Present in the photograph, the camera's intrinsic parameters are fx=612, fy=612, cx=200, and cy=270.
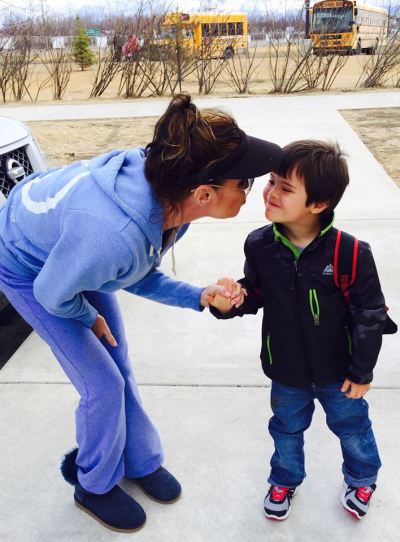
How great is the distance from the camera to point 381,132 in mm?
9250

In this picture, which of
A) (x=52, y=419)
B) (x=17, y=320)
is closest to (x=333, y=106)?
(x=17, y=320)

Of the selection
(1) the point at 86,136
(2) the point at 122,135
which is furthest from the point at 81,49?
(2) the point at 122,135

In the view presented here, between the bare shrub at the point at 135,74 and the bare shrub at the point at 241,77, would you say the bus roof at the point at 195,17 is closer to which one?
the bare shrub at the point at 241,77

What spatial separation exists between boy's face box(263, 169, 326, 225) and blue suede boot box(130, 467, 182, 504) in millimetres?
1110

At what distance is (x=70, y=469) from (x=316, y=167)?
1.45 meters

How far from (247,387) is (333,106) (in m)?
9.90

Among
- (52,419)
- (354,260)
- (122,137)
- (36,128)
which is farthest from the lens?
(36,128)

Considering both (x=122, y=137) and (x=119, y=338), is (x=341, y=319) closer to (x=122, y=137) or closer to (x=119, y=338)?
(x=119, y=338)

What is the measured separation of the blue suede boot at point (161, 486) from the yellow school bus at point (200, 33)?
49.1ft

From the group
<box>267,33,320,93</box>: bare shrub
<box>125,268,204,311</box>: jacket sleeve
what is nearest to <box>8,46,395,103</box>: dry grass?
<box>267,33,320,93</box>: bare shrub

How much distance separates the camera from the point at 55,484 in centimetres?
243

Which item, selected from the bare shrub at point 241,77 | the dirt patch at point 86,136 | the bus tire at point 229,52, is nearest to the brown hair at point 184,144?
the dirt patch at point 86,136

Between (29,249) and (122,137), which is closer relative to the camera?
(29,249)

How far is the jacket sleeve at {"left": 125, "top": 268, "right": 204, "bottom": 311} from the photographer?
2230mm
